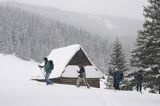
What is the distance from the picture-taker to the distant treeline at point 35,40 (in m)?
137

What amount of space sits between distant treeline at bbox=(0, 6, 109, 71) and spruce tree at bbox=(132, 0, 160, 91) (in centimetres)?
10201

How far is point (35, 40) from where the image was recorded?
160125 millimetres

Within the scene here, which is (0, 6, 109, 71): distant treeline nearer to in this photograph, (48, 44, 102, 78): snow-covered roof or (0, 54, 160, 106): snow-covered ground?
(48, 44, 102, 78): snow-covered roof

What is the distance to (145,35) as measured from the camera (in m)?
31.8

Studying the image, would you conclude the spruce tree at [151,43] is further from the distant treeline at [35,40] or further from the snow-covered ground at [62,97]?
the distant treeline at [35,40]

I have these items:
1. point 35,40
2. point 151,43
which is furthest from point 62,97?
point 35,40

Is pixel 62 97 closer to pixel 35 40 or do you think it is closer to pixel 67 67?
pixel 67 67

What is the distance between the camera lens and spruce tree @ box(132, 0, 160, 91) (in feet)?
99.0

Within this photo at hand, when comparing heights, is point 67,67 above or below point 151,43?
below

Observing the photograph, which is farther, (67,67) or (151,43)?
(67,67)

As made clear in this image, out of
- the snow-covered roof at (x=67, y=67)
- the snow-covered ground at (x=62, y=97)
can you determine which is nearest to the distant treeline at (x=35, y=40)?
the snow-covered roof at (x=67, y=67)

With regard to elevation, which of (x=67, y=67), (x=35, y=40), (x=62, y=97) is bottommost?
(x=35, y=40)

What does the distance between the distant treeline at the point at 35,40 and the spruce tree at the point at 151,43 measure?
335 ft

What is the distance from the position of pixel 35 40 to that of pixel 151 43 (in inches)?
5202
